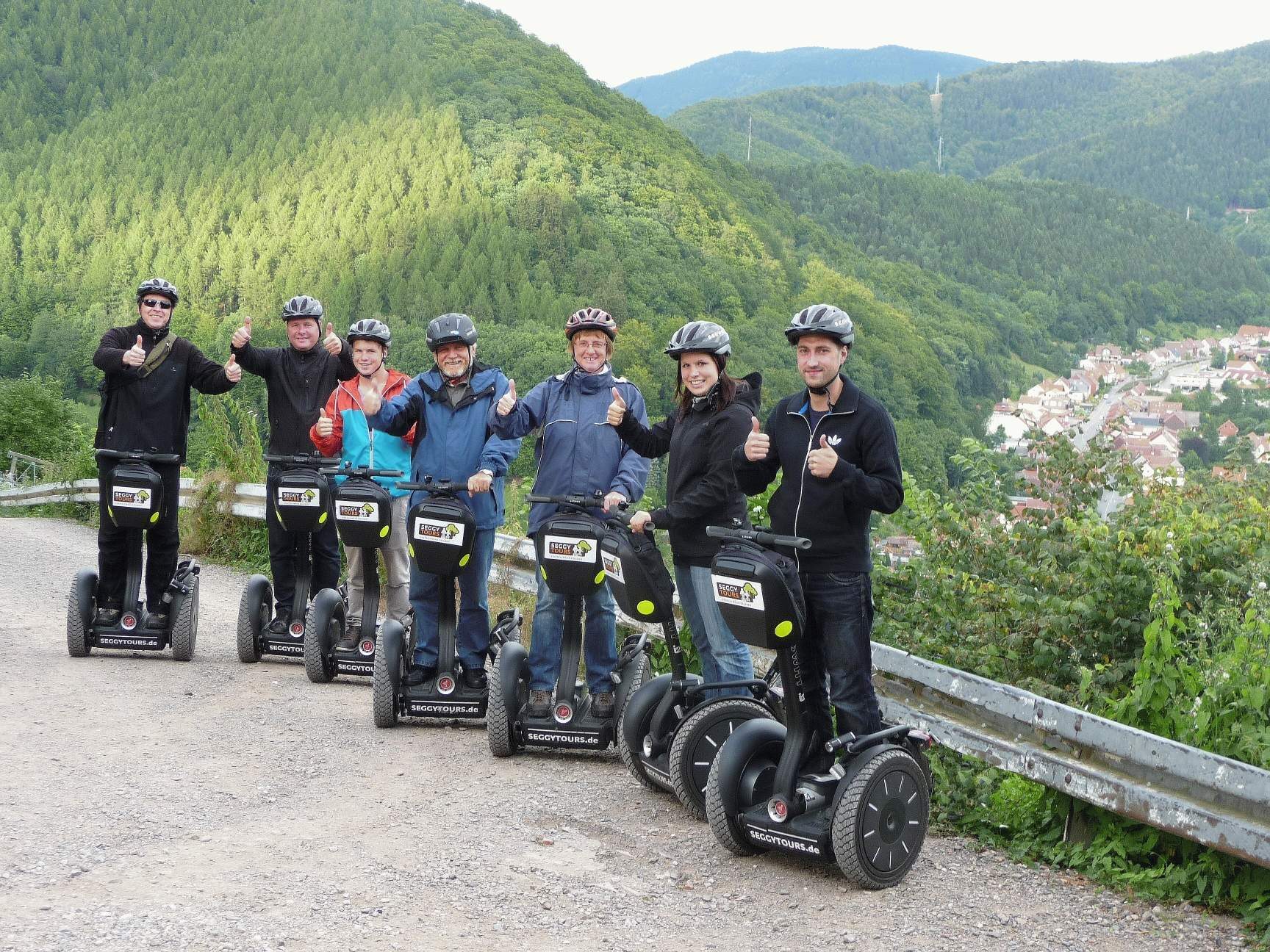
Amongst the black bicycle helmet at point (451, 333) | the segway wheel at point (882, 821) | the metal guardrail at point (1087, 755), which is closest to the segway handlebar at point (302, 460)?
the black bicycle helmet at point (451, 333)

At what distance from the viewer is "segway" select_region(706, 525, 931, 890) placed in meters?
4.62

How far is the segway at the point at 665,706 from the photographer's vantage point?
17.7 ft

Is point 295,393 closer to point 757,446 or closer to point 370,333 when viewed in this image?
point 370,333

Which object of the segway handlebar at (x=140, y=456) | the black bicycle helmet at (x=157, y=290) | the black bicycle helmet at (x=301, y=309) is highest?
the black bicycle helmet at (x=157, y=290)

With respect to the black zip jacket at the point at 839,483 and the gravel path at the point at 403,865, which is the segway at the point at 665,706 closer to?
the gravel path at the point at 403,865

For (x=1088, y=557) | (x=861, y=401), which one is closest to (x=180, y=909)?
(x=861, y=401)

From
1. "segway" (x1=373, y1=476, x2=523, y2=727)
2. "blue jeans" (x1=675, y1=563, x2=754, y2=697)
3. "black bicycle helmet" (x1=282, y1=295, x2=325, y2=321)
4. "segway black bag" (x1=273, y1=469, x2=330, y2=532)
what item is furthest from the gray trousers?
"blue jeans" (x1=675, y1=563, x2=754, y2=697)

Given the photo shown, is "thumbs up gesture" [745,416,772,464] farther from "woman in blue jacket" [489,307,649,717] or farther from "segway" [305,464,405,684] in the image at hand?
"segway" [305,464,405,684]

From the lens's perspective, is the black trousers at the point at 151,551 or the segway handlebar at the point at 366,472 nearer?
the segway handlebar at the point at 366,472

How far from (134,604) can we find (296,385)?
171cm

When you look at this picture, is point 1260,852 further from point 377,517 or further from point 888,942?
point 377,517

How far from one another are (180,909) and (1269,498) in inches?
224

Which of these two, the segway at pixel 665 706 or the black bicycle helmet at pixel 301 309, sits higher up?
the black bicycle helmet at pixel 301 309

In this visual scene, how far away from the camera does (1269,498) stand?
23.2ft
